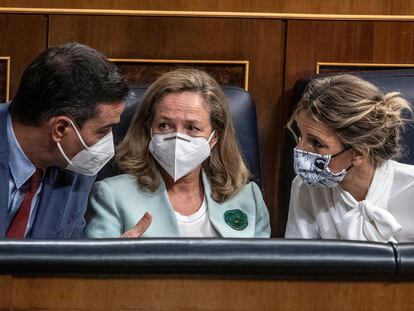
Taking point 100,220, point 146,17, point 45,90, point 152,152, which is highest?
point 146,17

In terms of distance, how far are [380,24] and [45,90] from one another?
939 millimetres

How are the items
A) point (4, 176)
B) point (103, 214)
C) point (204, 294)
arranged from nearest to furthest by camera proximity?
point (204, 294), point (4, 176), point (103, 214)

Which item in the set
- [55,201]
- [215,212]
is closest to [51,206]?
[55,201]

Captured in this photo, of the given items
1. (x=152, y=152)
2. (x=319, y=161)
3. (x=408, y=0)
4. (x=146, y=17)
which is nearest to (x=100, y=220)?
(x=152, y=152)

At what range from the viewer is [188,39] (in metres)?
2.40

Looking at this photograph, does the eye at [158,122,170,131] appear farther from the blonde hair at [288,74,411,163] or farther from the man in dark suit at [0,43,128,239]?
the blonde hair at [288,74,411,163]

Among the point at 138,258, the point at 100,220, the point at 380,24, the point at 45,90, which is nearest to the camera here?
the point at 138,258

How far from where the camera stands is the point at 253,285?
118 centimetres

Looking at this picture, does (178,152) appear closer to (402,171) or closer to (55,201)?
(55,201)

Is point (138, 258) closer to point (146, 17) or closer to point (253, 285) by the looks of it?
point (253, 285)

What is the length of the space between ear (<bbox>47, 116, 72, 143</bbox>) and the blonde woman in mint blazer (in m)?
0.19

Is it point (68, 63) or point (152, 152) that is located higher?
point (68, 63)

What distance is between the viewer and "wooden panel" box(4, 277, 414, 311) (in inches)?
45.6

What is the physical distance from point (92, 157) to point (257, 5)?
2.39 ft
